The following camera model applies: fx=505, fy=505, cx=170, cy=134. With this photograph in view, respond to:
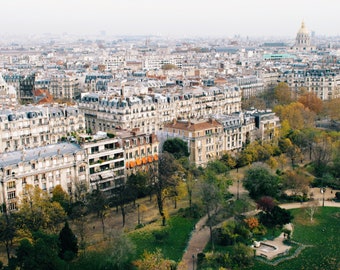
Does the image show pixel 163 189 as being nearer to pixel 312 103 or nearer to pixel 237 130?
pixel 237 130

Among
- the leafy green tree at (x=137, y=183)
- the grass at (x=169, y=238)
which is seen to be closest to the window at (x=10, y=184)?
the leafy green tree at (x=137, y=183)

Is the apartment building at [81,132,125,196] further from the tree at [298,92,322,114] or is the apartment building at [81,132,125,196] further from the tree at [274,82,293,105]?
the tree at [274,82,293,105]

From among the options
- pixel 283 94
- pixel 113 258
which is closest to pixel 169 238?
pixel 113 258

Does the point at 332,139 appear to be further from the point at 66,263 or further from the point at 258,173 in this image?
the point at 66,263

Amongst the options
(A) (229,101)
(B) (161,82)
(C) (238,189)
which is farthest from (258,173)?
(B) (161,82)

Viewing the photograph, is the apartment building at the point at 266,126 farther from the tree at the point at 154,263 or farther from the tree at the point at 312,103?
the tree at the point at 154,263

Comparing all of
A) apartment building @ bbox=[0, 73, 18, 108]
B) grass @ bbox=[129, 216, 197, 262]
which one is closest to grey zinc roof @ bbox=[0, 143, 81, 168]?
grass @ bbox=[129, 216, 197, 262]
